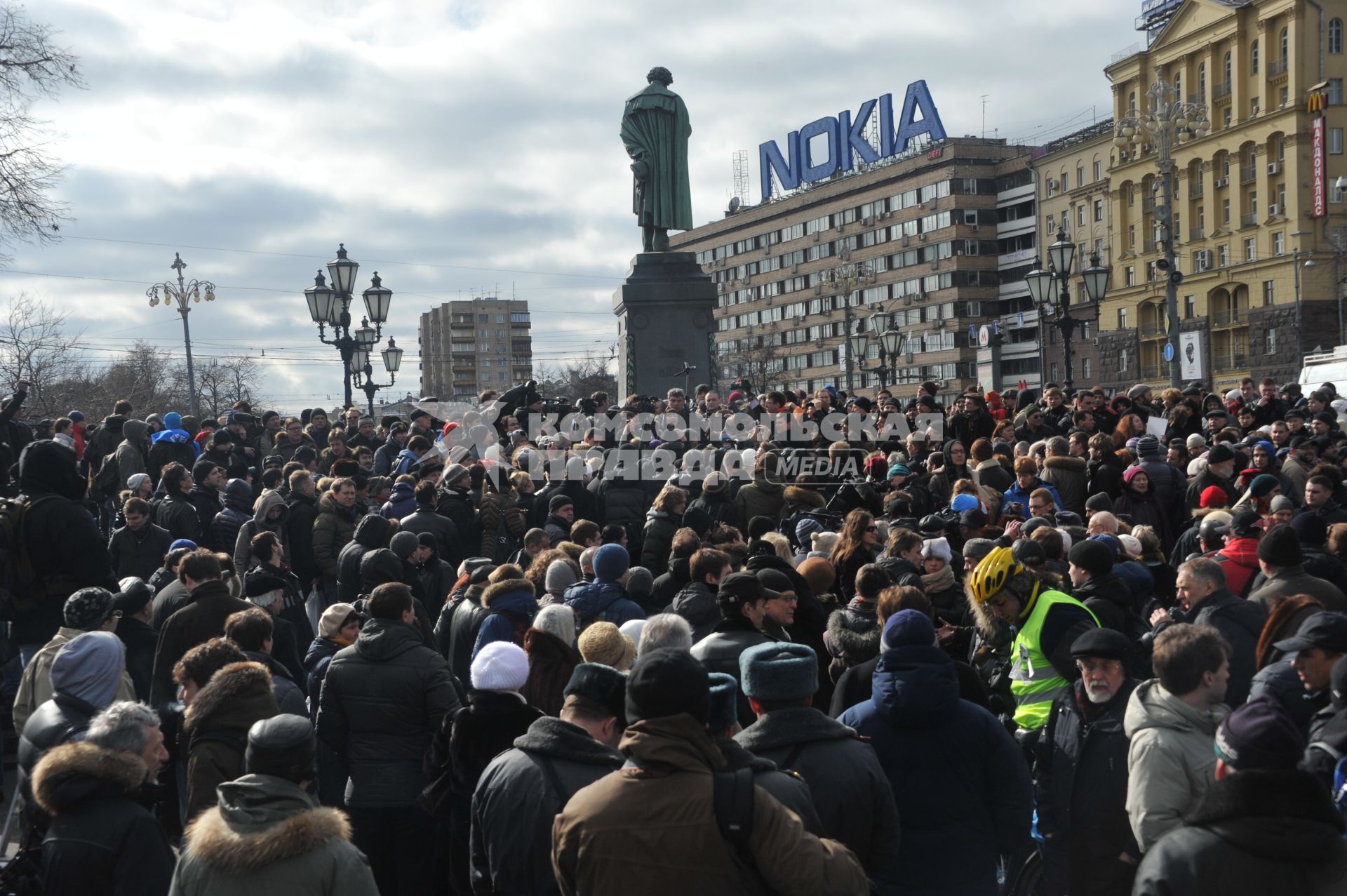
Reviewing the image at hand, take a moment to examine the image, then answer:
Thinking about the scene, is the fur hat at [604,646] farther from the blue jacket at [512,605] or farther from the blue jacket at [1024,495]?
the blue jacket at [1024,495]

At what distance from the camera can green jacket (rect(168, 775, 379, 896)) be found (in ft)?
11.2

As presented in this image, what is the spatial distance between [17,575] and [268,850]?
19.8 feet

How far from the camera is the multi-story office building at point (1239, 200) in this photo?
217ft

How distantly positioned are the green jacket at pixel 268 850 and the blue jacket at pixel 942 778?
2.08 m

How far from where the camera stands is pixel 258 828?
347 centimetres

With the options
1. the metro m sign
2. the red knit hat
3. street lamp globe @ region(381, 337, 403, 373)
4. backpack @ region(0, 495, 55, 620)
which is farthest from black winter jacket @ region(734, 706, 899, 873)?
the metro m sign

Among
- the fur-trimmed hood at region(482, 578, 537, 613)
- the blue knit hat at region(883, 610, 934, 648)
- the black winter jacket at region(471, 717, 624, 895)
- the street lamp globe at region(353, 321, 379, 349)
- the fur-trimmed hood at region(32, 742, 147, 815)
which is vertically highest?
the street lamp globe at region(353, 321, 379, 349)

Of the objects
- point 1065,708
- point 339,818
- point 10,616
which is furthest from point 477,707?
point 10,616

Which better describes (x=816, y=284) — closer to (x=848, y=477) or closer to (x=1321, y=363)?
(x=1321, y=363)

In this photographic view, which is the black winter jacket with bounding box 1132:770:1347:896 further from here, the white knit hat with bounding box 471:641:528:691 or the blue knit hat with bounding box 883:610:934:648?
the white knit hat with bounding box 471:641:528:691

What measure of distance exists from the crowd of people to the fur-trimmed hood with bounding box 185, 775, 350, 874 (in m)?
0.01

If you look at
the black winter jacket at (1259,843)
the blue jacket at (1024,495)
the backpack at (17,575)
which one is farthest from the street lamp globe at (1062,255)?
the black winter jacket at (1259,843)

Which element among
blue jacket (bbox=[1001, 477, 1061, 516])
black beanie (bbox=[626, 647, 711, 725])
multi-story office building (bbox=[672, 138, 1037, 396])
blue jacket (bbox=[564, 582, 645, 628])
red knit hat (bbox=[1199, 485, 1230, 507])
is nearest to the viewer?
black beanie (bbox=[626, 647, 711, 725])

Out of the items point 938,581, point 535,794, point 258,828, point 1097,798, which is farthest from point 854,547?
point 258,828
